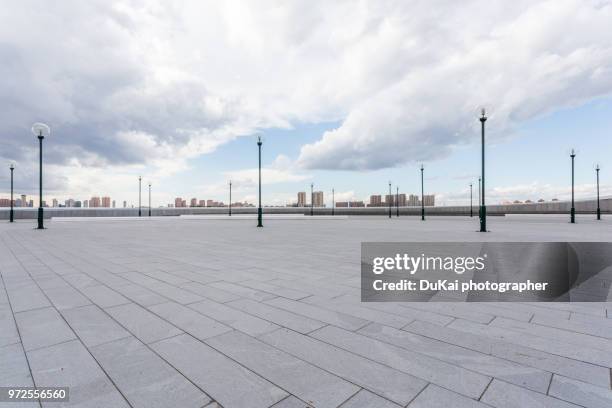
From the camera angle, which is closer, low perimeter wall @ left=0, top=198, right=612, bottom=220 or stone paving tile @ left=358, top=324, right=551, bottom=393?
stone paving tile @ left=358, top=324, right=551, bottom=393

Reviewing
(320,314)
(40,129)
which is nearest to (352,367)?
(320,314)

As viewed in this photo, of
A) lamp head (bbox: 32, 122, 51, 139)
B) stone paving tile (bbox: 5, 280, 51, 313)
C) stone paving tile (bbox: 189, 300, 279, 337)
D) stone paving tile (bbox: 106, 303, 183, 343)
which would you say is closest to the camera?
stone paving tile (bbox: 106, 303, 183, 343)

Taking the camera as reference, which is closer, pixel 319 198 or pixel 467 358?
pixel 467 358

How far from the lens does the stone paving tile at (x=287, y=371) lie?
238 cm

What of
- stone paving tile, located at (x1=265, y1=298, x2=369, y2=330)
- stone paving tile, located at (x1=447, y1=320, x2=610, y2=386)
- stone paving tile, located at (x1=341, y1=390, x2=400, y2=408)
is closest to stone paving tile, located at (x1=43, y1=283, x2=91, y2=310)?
stone paving tile, located at (x1=265, y1=298, x2=369, y2=330)

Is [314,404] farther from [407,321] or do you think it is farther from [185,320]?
[185,320]

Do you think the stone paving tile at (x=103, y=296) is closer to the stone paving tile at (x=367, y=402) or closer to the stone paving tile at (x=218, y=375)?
the stone paving tile at (x=218, y=375)

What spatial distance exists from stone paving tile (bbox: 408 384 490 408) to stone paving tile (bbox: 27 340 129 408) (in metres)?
2.13

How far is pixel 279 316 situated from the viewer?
406 centimetres

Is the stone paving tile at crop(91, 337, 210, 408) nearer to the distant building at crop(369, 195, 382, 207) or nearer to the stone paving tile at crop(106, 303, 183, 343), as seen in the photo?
the stone paving tile at crop(106, 303, 183, 343)

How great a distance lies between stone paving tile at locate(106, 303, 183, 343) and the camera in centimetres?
346

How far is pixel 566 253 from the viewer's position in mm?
7160

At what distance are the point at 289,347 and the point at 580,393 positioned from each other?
2.37 metres

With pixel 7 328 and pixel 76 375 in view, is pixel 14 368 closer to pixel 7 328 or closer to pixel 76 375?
pixel 76 375
